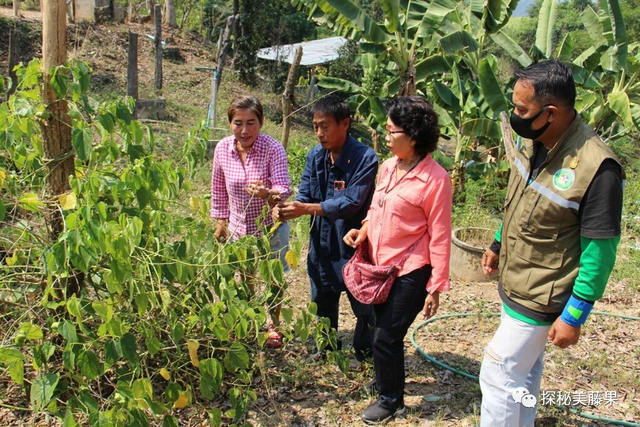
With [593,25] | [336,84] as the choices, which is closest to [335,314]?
[336,84]

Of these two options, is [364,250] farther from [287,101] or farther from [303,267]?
[287,101]

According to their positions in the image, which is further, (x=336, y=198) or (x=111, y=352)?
(x=336, y=198)

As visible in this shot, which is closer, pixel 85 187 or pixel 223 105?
pixel 85 187

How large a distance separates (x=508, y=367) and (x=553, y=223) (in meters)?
0.60

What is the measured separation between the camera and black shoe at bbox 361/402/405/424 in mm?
2875

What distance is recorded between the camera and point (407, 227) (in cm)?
268

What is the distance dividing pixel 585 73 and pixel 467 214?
2.34 m

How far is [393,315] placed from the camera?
274 centimetres

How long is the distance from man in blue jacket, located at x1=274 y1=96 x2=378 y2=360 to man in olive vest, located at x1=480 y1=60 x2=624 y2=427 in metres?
0.83

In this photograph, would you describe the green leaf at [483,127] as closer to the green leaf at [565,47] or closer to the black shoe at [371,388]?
the green leaf at [565,47]

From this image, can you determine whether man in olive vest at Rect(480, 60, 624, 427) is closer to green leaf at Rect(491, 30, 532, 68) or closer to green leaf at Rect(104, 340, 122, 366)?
green leaf at Rect(104, 340, 122, 366)

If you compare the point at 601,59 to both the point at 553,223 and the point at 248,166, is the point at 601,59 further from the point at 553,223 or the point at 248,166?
the point at 553,223

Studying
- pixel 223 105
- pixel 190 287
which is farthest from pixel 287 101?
pixel 223 105

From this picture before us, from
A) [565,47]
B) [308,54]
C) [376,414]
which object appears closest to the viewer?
[376,414]
